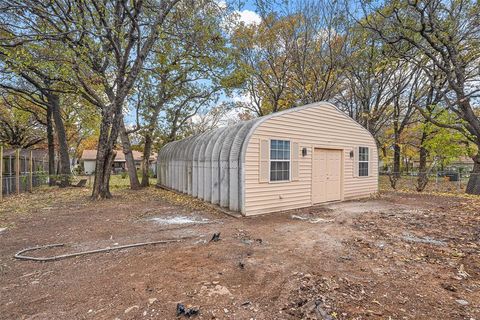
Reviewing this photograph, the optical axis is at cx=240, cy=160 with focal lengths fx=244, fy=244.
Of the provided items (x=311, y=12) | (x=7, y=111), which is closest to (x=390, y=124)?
(x=311, y=12)

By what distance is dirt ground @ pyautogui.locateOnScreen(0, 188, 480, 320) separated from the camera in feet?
8.38

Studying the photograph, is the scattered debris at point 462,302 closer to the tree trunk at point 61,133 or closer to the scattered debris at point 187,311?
the scattered debris at point 187,311

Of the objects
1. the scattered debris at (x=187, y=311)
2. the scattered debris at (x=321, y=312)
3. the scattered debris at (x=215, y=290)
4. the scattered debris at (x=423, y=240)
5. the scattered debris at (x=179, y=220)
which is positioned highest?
the scattered debris at (x=187, y=311)

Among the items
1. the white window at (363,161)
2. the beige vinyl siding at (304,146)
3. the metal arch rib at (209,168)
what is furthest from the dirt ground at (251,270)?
the white window at (363,161)

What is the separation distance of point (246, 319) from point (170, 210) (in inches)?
241

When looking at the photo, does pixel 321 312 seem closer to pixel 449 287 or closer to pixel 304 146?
pixel 449 287

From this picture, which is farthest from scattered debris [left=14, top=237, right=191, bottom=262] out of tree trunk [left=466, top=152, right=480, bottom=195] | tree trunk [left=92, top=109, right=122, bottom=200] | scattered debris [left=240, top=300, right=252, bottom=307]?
tree trunk [left=466, top=152, right=480, bottom=195]

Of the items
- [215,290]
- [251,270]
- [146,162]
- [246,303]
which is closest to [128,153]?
[146,162]

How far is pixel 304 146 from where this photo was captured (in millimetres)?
8328

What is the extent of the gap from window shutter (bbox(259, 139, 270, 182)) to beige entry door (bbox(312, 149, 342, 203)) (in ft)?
7.43

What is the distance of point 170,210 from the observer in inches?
315

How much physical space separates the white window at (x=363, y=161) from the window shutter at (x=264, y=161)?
522 cm

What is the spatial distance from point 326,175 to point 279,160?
2560 mm

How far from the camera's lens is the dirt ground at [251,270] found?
8.38ft
